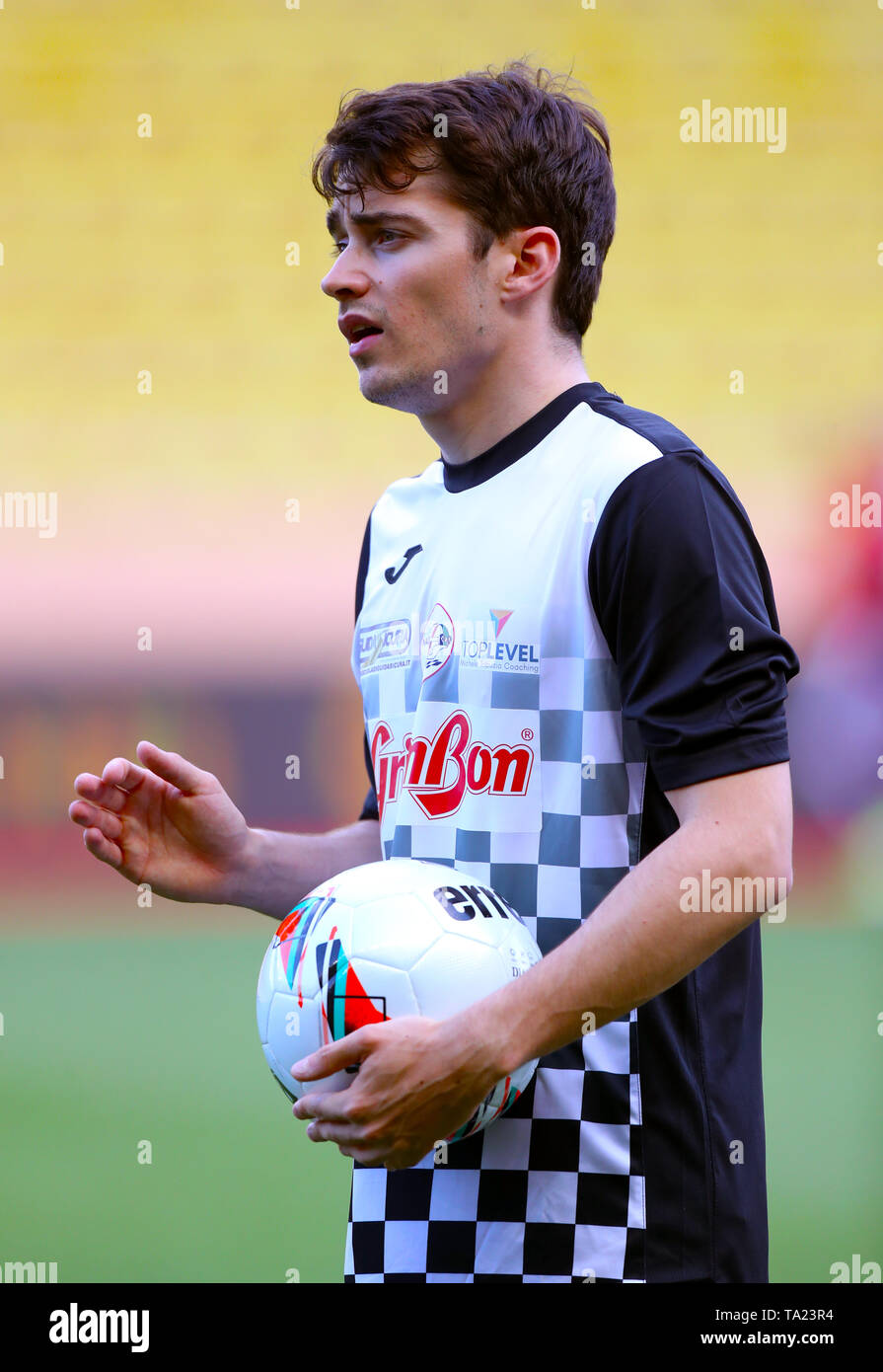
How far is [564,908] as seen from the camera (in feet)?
4.65

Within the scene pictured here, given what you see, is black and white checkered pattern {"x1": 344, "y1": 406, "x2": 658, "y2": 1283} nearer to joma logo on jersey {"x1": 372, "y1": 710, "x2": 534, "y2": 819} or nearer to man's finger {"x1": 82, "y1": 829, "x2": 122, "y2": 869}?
joma logo on jersey {"x1": 372, "y1": 710, "x2": 534, "y2": 819}

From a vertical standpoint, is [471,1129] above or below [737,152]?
below

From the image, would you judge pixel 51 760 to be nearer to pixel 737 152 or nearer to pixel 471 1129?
pixel 737 152

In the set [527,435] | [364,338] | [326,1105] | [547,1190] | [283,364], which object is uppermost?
[283,364]

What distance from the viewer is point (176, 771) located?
166 cm

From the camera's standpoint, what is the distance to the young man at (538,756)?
1.22 metres

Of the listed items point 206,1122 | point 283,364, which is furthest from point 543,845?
point 283,364

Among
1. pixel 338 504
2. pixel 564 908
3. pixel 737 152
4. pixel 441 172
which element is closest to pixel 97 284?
pixel 338 504

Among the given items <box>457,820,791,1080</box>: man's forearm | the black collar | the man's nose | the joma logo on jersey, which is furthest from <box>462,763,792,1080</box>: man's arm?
the man's nose

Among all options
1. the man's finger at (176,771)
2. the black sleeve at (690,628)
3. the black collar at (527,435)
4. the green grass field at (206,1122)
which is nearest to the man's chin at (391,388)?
the black collar at (527,435)

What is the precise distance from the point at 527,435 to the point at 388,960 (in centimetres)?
65

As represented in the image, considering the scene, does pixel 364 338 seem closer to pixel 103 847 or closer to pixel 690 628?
pixel 690 628

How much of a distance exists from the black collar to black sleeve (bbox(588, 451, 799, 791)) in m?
0.23

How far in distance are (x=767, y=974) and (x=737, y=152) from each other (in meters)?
4.84
